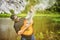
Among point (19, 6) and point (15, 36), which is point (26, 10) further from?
point (15, 36)

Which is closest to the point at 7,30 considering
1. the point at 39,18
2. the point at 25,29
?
the point at 25,29

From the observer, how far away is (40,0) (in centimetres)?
171

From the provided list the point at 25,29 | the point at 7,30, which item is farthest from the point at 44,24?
the point at 7,30

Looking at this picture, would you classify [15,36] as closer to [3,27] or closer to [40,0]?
[3,27]

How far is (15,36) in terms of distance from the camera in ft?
5.54

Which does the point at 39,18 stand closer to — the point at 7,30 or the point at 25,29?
the point at 25,29

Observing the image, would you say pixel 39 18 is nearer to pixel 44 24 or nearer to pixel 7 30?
pixel 44 24

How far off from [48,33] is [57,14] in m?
0.19

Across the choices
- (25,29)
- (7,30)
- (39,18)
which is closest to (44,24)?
(39,18)

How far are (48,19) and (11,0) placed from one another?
0.37 meters

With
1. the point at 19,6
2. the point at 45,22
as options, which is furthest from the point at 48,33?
the point at 19,6

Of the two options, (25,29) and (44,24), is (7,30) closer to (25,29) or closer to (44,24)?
(25,29)

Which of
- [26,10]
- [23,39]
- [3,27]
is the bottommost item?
[23,39]

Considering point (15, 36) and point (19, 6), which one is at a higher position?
point (19, 6)
